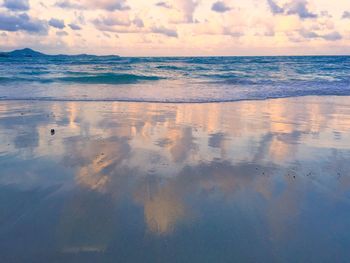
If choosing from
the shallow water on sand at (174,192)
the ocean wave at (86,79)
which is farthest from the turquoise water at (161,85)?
the shallow water on sand at (174,192)

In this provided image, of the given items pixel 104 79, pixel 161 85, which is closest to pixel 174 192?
pixel 161 85

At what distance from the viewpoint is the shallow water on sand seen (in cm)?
328

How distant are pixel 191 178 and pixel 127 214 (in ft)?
4.58

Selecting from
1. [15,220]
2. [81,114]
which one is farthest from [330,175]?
[81,114]

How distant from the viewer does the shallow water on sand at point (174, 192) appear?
3.28m

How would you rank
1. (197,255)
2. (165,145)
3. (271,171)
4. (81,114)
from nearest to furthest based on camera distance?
(197,255)
(271,171)
(165,145)
(81,114)

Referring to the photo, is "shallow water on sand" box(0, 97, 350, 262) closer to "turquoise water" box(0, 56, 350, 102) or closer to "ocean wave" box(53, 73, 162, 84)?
"turquoise water" box(0, 56, 350, 102)

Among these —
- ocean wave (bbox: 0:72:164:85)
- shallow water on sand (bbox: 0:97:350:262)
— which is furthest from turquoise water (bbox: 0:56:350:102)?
shallow water on sand (bbox: 0:97:350:262)

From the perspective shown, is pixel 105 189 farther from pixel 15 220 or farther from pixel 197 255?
pixel 197 255

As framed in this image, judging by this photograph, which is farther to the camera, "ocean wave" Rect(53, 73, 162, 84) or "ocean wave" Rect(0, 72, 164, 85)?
"ocean wave" Rect(53, 73, 162, 84)

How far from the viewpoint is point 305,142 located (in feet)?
23.3

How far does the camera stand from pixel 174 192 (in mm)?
4492

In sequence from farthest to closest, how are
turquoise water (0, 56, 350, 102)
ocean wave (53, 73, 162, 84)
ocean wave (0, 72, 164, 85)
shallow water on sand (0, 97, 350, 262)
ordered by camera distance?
ocean wave (53, 73, 162, 84), ocean wave (0, 72, 164, 85), turquoise water (0, 56, 350, 102), shallow water on sand (0, 97, 350, 262)

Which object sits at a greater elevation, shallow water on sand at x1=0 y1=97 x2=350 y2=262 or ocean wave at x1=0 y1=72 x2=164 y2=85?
shallow water on sand at x1=0 y1=97 x2=350 y2=262
